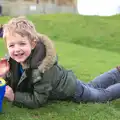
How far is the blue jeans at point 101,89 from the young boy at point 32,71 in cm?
6

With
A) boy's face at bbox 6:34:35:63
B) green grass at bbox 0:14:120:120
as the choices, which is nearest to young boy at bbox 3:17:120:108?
boy's face at bbox 6:34:35:63

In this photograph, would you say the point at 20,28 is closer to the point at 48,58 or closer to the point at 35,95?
the point at 48,58

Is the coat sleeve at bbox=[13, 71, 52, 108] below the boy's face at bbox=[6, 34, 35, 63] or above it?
below

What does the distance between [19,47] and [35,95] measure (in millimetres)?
542

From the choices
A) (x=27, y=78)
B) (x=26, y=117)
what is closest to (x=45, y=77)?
(x=27, y=78)

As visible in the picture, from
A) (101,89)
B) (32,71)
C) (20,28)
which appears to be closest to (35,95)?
(32,71)

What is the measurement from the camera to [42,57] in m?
4.22

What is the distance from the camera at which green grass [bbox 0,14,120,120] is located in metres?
4.21

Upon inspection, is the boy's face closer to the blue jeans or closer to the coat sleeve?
the coat sleeve

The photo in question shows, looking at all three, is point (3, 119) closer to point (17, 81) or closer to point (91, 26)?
point (17, 81)

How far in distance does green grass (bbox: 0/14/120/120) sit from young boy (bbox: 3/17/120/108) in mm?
128

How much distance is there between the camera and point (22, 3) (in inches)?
1754

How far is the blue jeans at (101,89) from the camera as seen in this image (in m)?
4.70

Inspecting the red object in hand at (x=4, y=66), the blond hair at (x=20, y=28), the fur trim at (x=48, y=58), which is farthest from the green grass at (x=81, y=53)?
the blond hair at (x=20, y=28)
